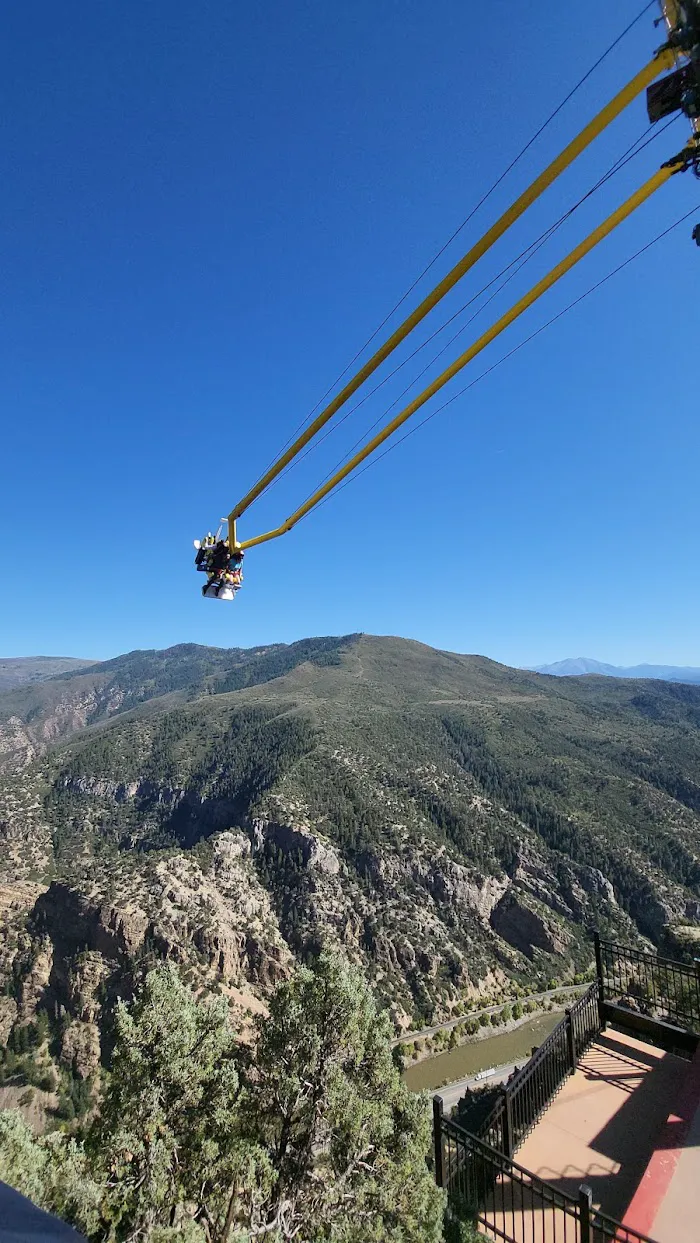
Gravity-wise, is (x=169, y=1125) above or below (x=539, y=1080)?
below

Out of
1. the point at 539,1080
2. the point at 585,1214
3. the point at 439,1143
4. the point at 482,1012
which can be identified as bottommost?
the point at 482,1012

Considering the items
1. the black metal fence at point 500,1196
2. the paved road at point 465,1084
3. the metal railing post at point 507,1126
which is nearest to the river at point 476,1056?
the paved road at point 465,1084

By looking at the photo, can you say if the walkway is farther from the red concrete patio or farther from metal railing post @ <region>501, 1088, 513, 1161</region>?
metal railing post @ <region>501, 1088, 513, 1161</region>

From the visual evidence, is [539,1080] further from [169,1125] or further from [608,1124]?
[169,1125]

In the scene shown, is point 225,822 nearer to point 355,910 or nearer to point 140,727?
point 355,910

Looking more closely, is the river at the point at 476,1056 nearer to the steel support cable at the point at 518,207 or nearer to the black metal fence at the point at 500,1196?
the black metal fence at the point at 500,1196

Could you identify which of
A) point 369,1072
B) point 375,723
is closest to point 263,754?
point 375,723

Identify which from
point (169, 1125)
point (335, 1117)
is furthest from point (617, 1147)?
point (169, 1125)

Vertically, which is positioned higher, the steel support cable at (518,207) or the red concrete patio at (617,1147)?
the steel support cable at (518,207)
